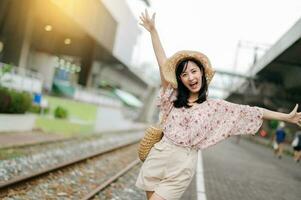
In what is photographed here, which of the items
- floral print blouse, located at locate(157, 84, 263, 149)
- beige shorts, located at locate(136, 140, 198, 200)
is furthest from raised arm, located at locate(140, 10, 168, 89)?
beige shorts, located at locate(136, 140, 198, 200)

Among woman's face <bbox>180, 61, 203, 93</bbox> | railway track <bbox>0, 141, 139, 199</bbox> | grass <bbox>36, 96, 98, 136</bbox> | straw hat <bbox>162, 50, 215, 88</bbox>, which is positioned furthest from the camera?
grass <bbox>36, 96, 98, 136</bbox>

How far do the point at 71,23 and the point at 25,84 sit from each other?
9.23 m

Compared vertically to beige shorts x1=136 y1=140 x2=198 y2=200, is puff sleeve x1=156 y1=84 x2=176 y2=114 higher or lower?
higher

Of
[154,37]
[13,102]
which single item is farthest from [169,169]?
[13,102]

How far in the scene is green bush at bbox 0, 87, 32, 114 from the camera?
16.6m

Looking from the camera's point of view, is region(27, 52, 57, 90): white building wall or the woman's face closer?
the woman's face

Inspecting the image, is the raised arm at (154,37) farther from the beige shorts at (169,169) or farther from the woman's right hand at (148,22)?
the beige shorts at (169,169)

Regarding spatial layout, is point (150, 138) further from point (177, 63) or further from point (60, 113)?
point (60, 113)

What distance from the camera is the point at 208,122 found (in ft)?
13.7

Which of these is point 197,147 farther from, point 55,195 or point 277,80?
point 277,80

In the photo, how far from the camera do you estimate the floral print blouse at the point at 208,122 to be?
4.11m

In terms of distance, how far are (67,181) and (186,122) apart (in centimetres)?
Result: 592

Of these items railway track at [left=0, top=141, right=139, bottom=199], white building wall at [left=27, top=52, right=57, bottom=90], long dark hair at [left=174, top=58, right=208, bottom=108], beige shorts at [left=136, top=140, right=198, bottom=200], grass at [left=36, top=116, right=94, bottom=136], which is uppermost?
white building wall at [left=27, top=52, right=57, bottom=90]

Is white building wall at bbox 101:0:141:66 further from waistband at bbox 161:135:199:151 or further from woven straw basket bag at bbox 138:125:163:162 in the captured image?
waistband at bbox 161:135:199:151
